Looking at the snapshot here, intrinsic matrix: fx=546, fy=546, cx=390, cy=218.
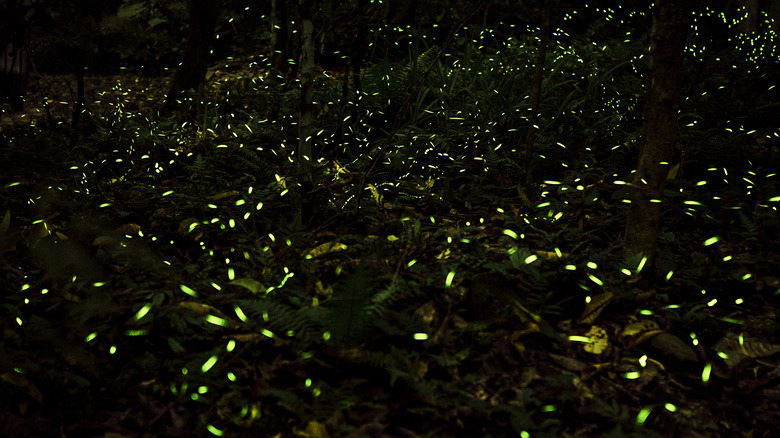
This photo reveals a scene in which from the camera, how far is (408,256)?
10.6ft

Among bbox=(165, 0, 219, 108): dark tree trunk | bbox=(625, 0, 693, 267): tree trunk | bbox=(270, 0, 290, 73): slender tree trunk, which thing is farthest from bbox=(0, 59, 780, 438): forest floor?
bbox=(270, 0, 290, 73): slender tree trunk

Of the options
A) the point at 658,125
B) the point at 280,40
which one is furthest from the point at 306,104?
the point at 280,40

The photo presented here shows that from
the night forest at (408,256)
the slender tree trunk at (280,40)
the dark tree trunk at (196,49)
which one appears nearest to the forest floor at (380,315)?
the night forest at (408,256)

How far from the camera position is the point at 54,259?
3312mm

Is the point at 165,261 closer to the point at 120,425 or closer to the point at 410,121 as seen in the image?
the point at 120,425

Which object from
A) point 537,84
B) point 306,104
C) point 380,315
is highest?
point 537,84

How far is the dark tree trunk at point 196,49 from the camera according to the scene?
606cm

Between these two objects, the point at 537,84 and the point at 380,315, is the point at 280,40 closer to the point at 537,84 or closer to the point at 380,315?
the point at 537,84

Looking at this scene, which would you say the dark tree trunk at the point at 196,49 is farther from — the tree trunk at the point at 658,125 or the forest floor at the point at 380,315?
the tree trunk at the point at 658,125

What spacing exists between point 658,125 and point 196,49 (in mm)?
5103

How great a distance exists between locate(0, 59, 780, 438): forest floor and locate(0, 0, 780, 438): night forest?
0.05 ft

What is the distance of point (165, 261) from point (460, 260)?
1.75 meters

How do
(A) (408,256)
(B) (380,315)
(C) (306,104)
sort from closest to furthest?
(B) (380,315), (A) (408,256), (C) (306,104)

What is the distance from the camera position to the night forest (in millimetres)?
2295
